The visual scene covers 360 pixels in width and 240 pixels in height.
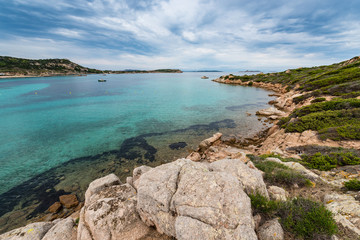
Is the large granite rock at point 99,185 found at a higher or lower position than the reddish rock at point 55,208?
higher

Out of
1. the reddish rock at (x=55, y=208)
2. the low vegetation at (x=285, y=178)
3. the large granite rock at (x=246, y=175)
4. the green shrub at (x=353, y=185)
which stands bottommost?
the reddish rock at (x=55, y=208)

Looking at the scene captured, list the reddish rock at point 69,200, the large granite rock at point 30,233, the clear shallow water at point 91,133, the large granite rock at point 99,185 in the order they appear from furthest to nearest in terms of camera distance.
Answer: the clear shallow water at point 91,133, the reddish rock at point 69,200, the large granite rock at point 99,185, the large granite rock at point 30,233

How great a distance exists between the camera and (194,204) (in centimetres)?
523

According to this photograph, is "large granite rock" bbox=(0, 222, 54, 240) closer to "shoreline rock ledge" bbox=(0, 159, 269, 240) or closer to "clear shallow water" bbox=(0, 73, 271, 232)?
"shoreline rock ledge" bbox=(0, 159, 269, 240)

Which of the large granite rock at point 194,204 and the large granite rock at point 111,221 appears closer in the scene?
the large granite rock at point 194,204

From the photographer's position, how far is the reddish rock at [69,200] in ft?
35.9

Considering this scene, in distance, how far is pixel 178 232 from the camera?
4727 mm

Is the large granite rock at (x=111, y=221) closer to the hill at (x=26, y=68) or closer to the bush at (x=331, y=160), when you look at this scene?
the bush at (x=331, y=160)

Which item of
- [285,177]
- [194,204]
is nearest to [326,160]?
[285,177]

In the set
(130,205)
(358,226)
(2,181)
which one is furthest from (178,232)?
(2,181)

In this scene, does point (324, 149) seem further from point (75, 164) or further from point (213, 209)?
point (75, 164)

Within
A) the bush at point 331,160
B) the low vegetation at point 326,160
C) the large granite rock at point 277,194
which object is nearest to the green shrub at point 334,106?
the low vegetation at point 326,160

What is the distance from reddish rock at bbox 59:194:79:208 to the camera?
10945mm

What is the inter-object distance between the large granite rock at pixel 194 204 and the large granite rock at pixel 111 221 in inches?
22.5
